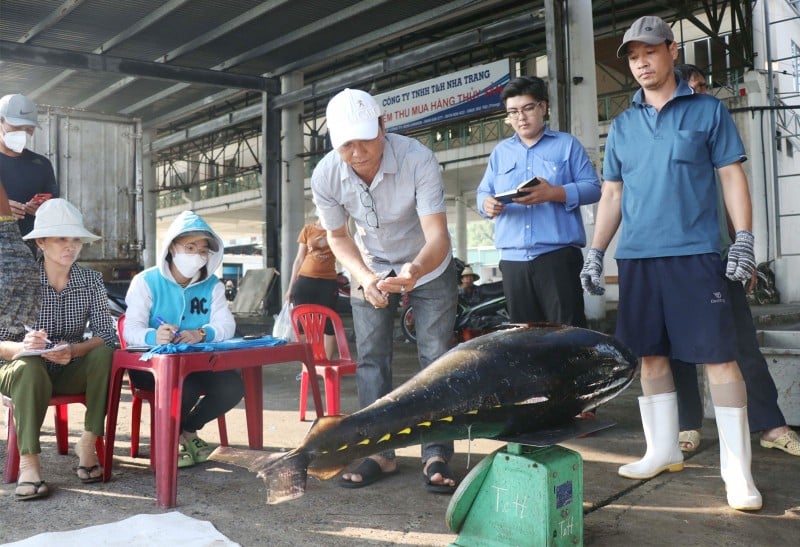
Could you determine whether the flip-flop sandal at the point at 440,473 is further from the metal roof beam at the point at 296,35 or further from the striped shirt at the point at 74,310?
the metal roof beam at the point at 296,35

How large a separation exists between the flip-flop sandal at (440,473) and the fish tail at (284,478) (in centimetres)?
116

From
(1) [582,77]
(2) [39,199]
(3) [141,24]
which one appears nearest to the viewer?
(2) [39,199]

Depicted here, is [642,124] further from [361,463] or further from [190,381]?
[190,381]

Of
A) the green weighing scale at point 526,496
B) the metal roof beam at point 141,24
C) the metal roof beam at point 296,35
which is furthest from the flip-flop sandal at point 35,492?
the metal roof beam at point 141,24

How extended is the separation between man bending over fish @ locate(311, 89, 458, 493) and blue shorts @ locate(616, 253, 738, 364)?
31.0 inches

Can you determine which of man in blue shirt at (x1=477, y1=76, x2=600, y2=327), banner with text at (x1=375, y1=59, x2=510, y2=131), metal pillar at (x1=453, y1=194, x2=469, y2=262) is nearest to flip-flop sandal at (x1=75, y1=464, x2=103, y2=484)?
man in blue shirt at (x1=477, y1=76, x2=600, y2=327)

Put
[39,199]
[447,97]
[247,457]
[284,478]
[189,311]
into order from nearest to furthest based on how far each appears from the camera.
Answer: [284,478]
[247,457]
[189,311]
[39,199]
[447,97]

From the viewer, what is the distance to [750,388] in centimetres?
329

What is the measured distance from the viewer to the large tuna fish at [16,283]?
9.78 feet

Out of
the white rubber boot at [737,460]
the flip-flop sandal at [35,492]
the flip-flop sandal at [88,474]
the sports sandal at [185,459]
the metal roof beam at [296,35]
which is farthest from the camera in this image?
the metal roof beam at [296,35]

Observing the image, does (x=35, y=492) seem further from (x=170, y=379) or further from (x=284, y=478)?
(x=284, y=478)

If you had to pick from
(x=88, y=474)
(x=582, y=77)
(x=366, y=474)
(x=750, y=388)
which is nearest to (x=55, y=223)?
(x=88, y=474)

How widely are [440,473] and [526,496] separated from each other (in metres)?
0.87

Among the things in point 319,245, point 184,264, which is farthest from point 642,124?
point 319,245
